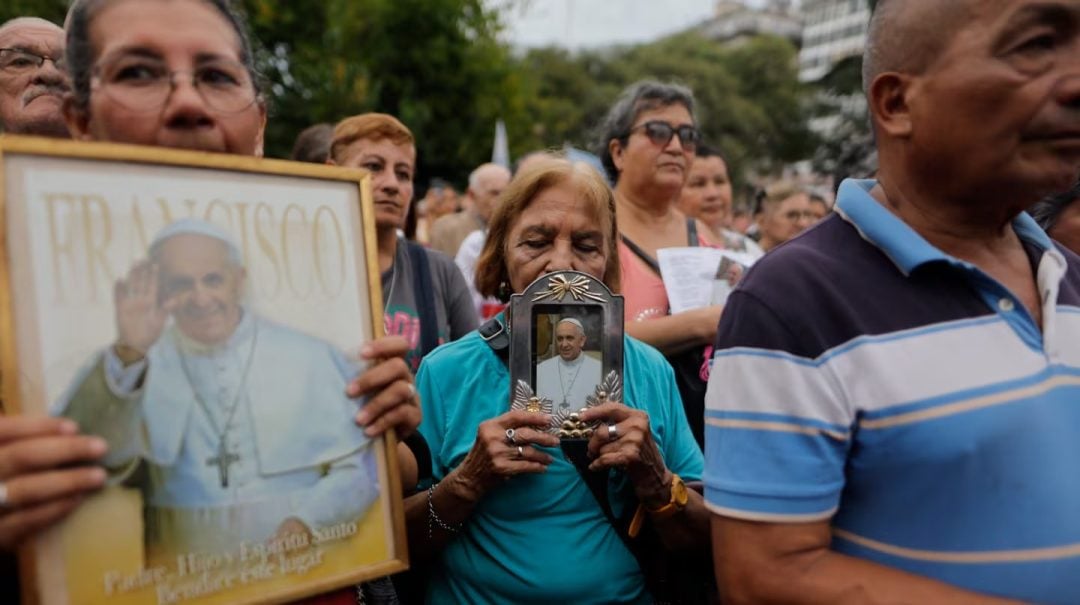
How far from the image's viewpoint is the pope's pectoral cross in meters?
1.37

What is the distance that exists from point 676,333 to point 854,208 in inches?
61.0

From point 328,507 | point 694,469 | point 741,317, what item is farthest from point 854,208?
point 328,507

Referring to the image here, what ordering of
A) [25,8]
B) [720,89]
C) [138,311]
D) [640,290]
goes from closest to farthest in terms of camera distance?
[138,311] < [640,290] < [25,8] < [720,89]

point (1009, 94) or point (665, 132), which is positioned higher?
point (665, 132)

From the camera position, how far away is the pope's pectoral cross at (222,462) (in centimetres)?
137

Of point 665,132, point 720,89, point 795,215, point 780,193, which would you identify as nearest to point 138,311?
point 665,132

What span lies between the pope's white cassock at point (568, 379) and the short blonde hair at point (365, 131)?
222 cm

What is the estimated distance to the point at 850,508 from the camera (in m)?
1.54

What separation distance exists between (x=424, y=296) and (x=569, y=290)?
1650 millimetres

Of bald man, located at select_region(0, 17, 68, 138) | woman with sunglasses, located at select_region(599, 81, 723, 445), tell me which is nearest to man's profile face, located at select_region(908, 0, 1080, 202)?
woman with sunglasses, located at select_region(599, 81, 723, 445)

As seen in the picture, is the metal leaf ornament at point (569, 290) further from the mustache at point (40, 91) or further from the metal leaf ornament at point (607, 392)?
the mustache at point (40, 91)

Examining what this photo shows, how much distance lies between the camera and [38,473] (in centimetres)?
120

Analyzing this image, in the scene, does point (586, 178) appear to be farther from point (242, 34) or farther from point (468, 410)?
point (242, 34)

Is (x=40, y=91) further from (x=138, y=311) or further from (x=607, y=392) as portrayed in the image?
(x=607, y=392)
